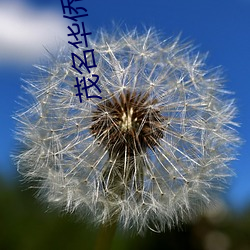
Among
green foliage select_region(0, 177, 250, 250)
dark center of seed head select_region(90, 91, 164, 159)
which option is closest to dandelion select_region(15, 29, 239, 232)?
dark center of seed head select_region(90, 91, 164, 159)

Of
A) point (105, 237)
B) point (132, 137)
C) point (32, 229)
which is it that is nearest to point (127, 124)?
point (132, 137)

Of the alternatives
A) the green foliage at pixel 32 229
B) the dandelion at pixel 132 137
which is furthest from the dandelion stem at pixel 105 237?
the green foliage at pixel 32 229

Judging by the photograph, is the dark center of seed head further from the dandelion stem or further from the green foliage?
the green foliage

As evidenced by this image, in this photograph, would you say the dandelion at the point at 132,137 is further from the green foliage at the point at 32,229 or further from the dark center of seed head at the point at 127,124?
the green foliage at the point at 32,229

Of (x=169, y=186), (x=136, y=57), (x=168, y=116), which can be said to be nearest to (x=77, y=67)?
(x=136, y=57)

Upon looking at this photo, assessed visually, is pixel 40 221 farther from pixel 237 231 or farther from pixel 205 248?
pixel 237 231

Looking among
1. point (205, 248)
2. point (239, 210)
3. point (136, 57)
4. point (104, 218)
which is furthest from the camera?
point (239, 210)

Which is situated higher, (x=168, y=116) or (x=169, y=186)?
(x=168, y=116)
